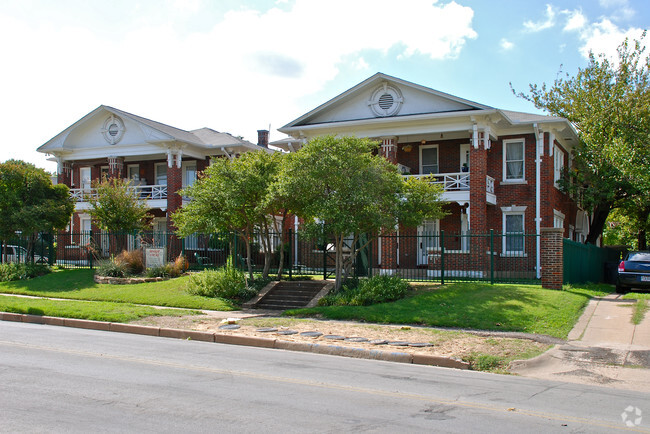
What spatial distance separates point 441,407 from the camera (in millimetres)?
6715

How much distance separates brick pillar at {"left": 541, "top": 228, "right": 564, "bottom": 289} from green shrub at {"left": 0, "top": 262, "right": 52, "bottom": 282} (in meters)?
19.7

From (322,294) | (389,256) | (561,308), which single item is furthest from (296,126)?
(561,308)

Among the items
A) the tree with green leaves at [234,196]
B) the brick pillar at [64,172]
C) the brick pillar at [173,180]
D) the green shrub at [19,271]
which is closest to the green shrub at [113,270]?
the green shrub at [19,271]

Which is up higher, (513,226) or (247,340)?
(513,226)

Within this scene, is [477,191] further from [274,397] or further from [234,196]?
[274,397]

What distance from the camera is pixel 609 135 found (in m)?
26.8

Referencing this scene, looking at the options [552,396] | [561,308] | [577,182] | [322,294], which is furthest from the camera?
[577,182]

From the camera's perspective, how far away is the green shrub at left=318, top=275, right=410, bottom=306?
16047 mm

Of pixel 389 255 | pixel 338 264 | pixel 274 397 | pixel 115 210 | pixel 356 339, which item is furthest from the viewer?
pixel 115 210

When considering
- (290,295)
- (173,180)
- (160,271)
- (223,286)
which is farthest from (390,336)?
(173,180)

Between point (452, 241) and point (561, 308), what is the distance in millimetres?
10691

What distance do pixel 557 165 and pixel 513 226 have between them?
3755 mm

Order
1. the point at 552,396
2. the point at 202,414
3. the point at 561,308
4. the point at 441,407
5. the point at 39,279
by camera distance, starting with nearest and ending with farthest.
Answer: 1. the point at 202,414
2. the point at 441,407
3. the point at 552,396
4. the point at 561,308
5. the point at 39,279

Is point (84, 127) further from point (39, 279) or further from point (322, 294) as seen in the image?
point (322, 294)
